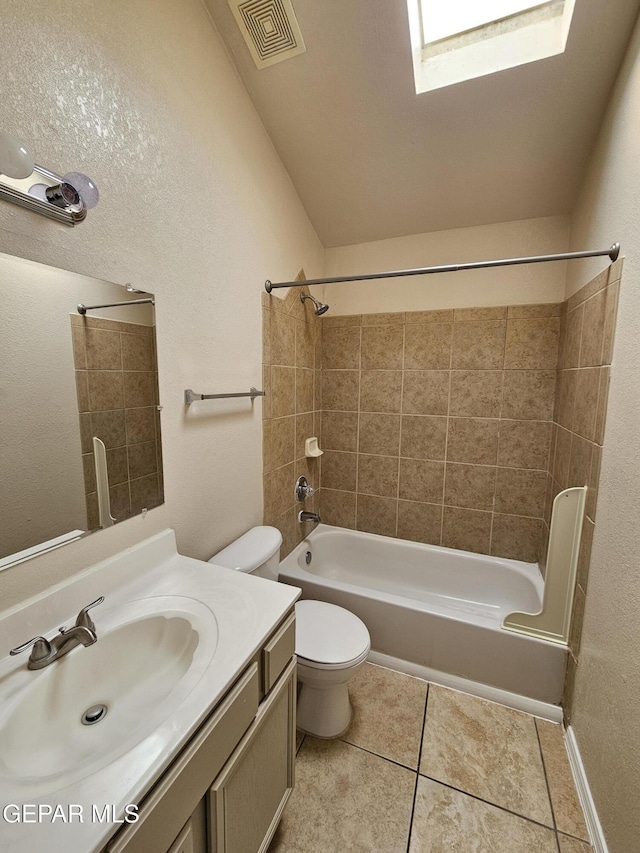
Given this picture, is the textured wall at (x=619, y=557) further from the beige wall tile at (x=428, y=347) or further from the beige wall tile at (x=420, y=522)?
the beige wall tile at (x=420, y=522)

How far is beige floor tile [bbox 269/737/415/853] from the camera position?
1080 millimetres

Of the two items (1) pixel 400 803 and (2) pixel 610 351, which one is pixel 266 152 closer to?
(2) pixel 610 351

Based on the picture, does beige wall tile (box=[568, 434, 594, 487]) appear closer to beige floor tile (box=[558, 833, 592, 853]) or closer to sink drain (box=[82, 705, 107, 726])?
beige floor tile (box=[558, 833, 592, 853])

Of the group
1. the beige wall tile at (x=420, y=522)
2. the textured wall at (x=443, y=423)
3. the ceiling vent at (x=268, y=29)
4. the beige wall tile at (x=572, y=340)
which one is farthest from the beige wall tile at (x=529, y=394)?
the ceiling vent at (x=268, y=29)

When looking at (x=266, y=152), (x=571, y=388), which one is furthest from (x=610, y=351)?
(x=266, y=152)

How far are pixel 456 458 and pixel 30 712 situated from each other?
2114 mm

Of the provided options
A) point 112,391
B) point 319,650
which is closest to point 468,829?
point 319,650

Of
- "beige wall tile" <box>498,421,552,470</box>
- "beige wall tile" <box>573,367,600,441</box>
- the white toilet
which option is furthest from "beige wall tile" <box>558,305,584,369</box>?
the white toilet

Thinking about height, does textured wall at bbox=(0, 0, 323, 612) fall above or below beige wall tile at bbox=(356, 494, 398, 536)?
above

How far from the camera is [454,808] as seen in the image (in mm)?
1170

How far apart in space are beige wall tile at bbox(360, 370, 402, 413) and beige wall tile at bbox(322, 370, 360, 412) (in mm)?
50

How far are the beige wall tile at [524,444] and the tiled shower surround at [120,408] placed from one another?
1887 millimetres

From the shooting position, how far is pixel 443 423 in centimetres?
220

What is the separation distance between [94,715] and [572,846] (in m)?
1.49
